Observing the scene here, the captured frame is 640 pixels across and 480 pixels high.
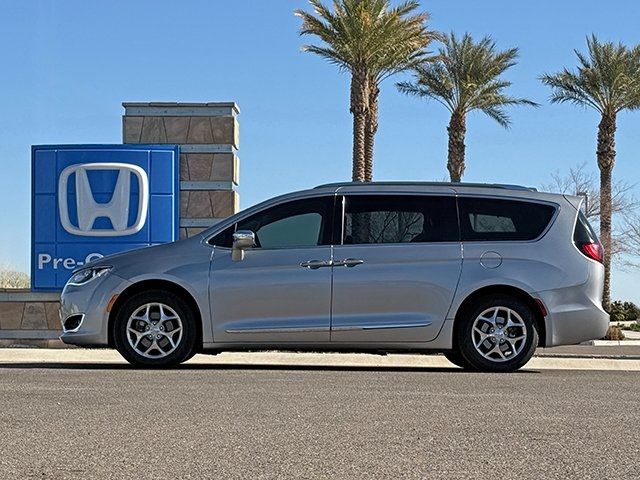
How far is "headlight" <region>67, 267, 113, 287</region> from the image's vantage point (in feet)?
41.2

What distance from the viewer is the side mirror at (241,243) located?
40.1 ft

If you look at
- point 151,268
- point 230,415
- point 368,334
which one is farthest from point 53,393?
point 368,334

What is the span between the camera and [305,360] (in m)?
15.5

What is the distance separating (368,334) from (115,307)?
95.4 inches

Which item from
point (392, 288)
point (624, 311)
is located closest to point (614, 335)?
point (624, 311)

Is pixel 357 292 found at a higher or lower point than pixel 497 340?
higher

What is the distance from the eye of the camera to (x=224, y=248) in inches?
491

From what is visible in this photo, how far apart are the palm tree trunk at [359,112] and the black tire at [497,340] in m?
26.4

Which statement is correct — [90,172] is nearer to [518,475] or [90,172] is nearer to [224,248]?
[224,248]

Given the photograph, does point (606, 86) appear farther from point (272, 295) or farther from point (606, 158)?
point (272, 295)

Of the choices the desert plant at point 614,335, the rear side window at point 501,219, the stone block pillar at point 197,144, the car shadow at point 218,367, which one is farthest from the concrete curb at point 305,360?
the desert plant at point 614,335

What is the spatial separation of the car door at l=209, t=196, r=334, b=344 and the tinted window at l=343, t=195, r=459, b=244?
0.43 meters

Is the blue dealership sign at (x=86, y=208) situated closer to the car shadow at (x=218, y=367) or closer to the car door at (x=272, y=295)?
the car shadow at (x=218, y=367)

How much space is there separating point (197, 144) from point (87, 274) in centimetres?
848
